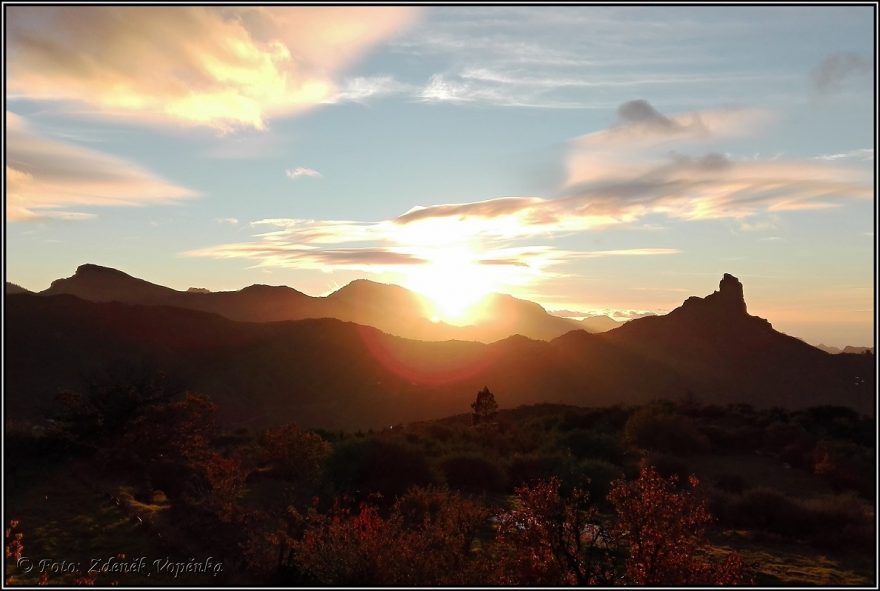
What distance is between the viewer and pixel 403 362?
101m

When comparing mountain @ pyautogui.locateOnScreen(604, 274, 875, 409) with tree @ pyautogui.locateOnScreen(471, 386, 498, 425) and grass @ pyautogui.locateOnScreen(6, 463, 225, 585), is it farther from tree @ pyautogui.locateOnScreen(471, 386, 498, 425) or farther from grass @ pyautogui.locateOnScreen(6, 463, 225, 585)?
grass @ pyautogui.locateOnScreen(6, 463, 225, 585)

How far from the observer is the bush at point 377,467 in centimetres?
2198

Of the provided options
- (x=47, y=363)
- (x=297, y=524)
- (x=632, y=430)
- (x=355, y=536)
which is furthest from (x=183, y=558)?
(x=47, y=363)

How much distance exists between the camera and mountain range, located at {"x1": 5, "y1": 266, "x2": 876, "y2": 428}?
7762cm

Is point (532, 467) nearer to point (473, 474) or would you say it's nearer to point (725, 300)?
point (473, 474)

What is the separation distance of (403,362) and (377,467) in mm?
78380

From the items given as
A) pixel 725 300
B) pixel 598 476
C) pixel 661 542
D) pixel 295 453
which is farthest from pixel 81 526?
pixel 725 300

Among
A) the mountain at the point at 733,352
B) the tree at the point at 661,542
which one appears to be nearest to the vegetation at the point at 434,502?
the tree at the point at 661,542

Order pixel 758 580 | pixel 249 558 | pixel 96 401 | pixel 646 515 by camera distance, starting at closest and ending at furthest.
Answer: pixel 646 515 < pixel 249 558 < pixel 758 580 < pixel 96 401

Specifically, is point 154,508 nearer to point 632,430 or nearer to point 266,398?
point 632,430

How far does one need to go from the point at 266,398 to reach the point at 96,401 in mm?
58920

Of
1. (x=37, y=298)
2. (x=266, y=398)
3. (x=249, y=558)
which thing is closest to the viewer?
(x=249, y=558)

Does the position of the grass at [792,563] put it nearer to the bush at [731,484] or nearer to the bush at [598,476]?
the bush at [598,476]

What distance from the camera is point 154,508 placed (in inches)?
691
